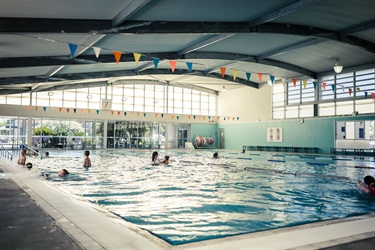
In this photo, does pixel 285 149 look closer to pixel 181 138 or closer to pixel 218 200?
pixel 181 138

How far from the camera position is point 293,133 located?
80.4ft

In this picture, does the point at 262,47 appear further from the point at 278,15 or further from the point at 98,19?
the point at 98,19

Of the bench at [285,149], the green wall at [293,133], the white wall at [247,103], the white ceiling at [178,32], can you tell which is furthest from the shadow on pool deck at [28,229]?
the white wall at [247,103]

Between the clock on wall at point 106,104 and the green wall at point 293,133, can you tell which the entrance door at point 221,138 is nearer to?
the green wall at point 293,133

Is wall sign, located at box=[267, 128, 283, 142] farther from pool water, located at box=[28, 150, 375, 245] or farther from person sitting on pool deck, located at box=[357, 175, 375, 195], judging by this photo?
person sitting on pool deck, located at box=[357, 175, 375, 195]

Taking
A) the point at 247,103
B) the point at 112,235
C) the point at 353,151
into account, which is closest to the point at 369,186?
the point at 112,235

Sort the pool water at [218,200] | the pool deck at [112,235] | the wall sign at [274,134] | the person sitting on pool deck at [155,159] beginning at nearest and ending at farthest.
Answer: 1. the pool deck at [112,235]
2. the pool water at [218,200]
3. the person sitting on pool deck at [155,159]
4. the wall sign at [274,134]

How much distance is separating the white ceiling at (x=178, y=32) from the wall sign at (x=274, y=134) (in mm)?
6975

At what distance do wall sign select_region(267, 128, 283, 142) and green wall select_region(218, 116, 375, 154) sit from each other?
0.27 m

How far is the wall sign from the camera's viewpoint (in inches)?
1006

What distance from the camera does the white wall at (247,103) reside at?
1077 inches

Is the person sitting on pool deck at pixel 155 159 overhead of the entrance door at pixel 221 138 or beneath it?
beneath

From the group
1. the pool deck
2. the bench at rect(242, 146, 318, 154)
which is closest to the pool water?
the pool deck

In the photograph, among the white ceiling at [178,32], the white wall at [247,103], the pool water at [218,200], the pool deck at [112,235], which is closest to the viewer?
the pool deck at [112,235]
